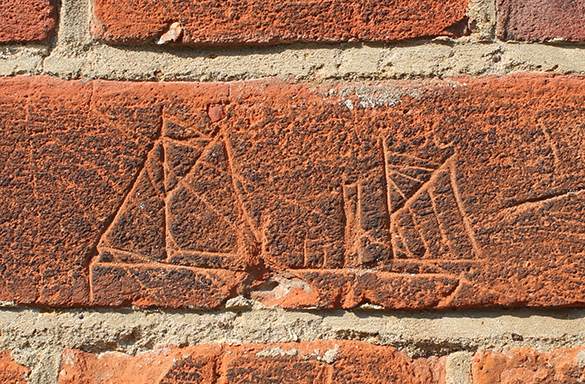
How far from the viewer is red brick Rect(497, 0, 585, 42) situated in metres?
0.71

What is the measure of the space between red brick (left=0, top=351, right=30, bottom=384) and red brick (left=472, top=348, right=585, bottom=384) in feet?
1.78

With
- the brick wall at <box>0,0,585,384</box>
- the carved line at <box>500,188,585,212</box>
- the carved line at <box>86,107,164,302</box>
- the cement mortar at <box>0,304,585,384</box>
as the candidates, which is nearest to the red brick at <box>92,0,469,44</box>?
the brick wall at <box>0,0,585,384</box>

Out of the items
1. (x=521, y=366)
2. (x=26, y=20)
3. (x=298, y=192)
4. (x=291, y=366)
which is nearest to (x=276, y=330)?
(x=291, y=366)

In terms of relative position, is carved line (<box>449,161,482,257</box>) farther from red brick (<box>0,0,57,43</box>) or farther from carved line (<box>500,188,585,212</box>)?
red brick (<box>0,0,57,43</box>)

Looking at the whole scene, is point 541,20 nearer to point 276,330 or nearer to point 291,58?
point 291,58

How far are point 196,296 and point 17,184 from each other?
0.83 feet

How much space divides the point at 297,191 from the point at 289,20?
202 millimetres

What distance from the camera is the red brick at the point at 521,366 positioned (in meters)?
0.71

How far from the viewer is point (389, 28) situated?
71cm

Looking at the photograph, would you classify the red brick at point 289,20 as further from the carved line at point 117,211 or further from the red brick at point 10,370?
the red brick at point 10,370

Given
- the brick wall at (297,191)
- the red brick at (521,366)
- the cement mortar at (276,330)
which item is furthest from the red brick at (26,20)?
the red brick at (521,366)

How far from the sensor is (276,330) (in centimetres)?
72

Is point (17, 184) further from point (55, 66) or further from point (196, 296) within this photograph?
point (196, 296)

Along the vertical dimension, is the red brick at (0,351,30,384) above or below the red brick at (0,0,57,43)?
below
